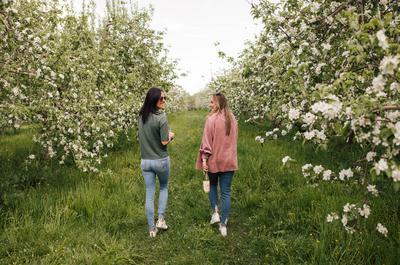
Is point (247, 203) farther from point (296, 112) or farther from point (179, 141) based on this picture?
point (179, 141)

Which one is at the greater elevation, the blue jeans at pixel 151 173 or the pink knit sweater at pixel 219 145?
the pink knit sweater at pixel 219 145

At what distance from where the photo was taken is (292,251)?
5824 millimetres

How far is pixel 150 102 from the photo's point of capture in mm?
6578

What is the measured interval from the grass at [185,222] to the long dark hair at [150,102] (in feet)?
6.69

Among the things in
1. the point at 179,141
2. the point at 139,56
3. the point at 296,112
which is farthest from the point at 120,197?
the point at 179,141

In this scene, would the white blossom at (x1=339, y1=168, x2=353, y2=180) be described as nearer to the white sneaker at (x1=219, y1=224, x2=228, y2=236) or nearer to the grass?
the grass

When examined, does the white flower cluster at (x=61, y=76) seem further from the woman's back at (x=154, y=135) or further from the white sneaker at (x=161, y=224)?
the white sneaker at (x=161, y=224)

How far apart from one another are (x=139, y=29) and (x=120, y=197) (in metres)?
8.04

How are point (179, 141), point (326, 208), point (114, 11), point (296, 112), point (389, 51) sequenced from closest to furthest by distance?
point (389, 51), point (296, 112), point (326, 208), point (114, 11), point (179, 141)

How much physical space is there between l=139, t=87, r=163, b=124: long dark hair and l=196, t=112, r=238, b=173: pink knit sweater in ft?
3.14

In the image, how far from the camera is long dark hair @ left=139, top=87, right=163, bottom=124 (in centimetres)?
654

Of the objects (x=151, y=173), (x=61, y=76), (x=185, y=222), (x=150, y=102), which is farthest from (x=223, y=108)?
(x=61, y=76)

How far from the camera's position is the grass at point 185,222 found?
222 inches

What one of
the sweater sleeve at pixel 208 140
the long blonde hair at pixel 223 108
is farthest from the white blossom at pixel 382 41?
the sweater sleeve at pixel 208 140
